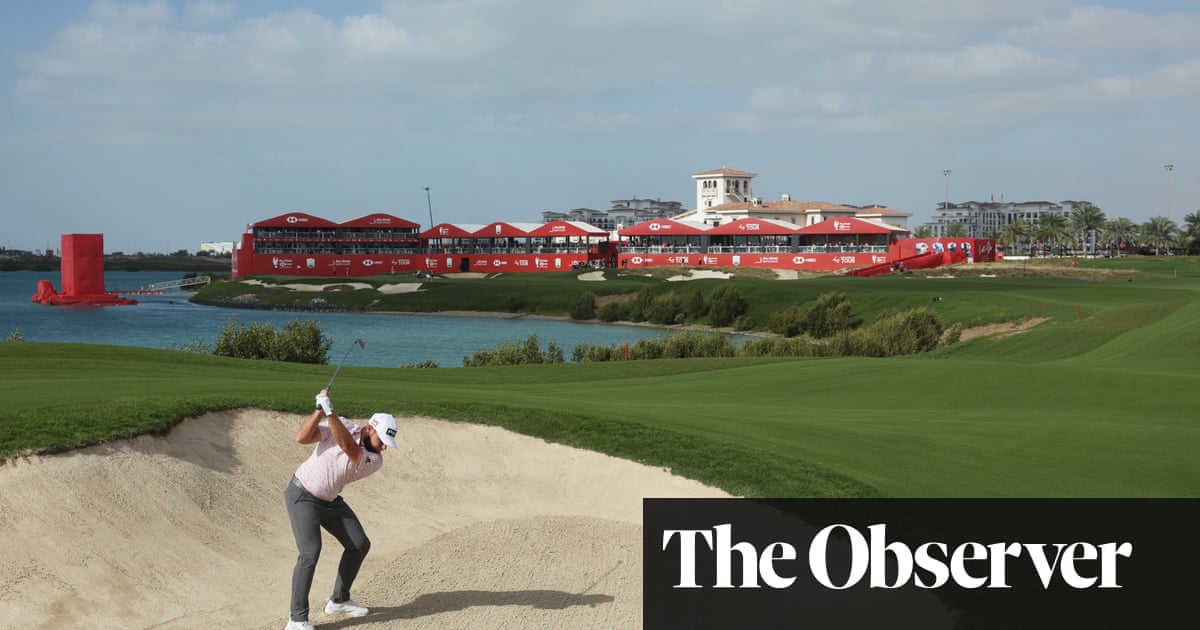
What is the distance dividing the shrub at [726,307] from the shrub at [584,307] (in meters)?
14.7

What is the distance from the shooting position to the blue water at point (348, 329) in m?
78.8

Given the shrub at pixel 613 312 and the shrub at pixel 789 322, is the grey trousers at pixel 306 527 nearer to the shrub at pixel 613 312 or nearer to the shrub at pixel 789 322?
the shrub at pixel 789 322

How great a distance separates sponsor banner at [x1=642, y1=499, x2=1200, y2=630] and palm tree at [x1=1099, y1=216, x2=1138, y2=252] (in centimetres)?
16658

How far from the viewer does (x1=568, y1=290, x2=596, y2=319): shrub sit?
108188 mm

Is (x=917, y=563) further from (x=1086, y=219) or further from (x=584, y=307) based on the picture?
(x=1086, y=219)

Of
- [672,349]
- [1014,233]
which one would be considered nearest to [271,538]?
[672,349]

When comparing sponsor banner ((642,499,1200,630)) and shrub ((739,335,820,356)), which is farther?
shrub ((739,335,820,356))

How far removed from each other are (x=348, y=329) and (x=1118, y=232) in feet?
439

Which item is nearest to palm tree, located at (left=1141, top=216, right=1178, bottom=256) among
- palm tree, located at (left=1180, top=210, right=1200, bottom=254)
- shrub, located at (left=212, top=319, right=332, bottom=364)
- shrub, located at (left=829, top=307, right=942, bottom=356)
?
palm tree, located at (left=1180, top=210, right=1200, bottom=254)

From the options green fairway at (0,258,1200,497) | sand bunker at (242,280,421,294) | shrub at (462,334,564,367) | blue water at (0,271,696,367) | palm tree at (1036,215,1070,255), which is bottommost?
blue water at (0,271,696,367)

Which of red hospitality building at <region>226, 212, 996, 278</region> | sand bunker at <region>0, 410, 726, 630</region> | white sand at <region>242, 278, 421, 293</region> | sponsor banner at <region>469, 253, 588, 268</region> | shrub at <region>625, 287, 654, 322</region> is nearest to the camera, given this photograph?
sand bunker at <region>0, 410, 726, 630</region>

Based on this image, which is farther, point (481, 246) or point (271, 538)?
point (481, 246)

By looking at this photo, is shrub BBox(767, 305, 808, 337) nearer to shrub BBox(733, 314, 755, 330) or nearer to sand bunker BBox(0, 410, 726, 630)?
shrub BBox(733, 314, 755, 330)

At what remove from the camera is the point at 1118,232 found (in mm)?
180500
